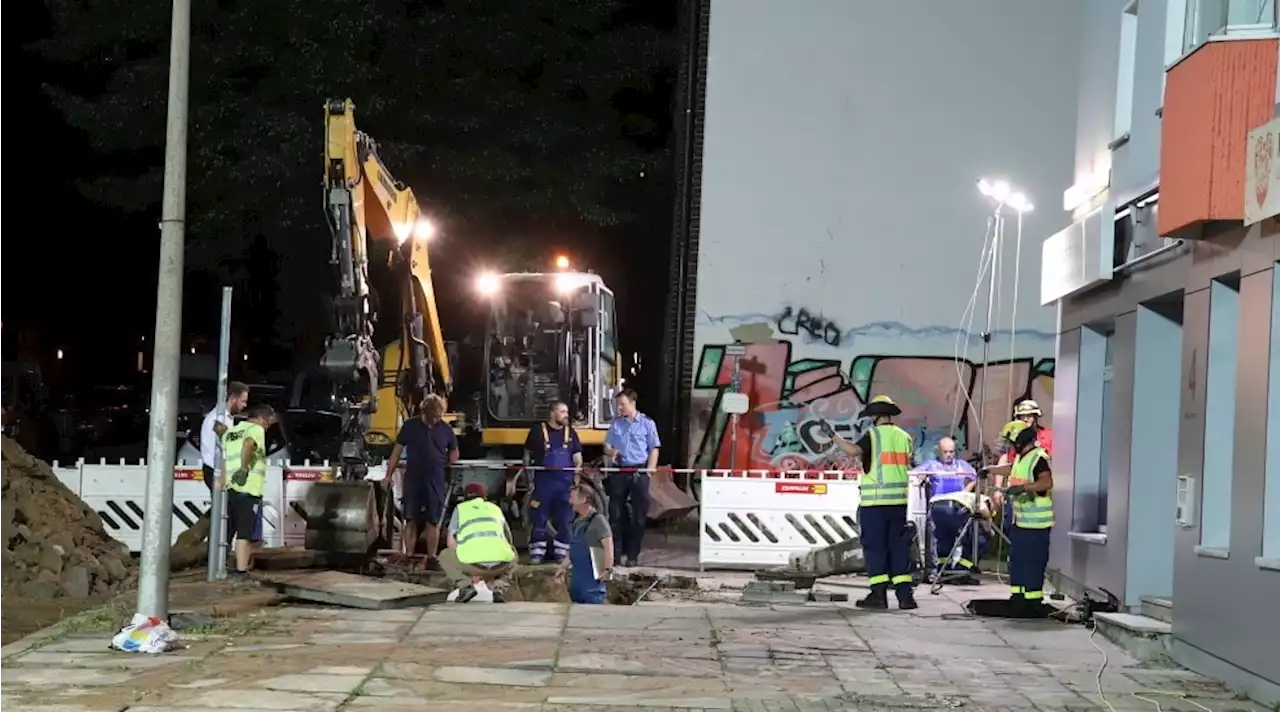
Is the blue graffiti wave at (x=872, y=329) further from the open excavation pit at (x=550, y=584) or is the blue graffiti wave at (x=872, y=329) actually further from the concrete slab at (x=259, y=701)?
the concrete slab at (x=259, y=701)

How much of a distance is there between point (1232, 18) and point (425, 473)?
8.92m

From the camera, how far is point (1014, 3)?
22.9 meters

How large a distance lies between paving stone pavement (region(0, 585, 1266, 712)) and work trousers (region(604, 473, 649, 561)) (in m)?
4.53

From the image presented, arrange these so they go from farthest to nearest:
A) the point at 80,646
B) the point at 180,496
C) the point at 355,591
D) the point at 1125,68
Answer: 1. the point at 180,496
2. the point at 1125,68
3. the point at 355,591
4. the point at 80,646

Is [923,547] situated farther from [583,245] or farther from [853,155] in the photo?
[583,245]

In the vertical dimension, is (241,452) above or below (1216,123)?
below

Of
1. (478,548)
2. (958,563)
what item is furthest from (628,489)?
(478,548)

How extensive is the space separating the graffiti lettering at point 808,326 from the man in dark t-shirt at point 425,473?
883cm

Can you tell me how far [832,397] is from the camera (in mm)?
22688

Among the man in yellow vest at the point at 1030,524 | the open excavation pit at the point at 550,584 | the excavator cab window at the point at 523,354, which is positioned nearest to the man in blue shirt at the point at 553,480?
the open excavation pit at the point at 550,584

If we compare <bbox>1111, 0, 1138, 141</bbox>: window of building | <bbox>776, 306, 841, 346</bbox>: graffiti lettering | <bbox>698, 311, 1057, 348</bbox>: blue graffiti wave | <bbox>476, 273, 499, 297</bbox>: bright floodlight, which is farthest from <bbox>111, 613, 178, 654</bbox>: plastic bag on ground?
<bbox>776, 306, 841, 346</bbox>: graffiti lettering

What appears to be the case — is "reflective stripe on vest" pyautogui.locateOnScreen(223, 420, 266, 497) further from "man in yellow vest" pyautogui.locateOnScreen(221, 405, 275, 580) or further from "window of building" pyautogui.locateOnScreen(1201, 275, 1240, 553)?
"window of building" pyautogui.locateOnScreen(1201, 275, 1240, 553)

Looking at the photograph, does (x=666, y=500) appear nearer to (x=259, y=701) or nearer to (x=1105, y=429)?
(x=1105, y=429)

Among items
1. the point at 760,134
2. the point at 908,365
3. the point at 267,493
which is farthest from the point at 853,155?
the point at 267,493
